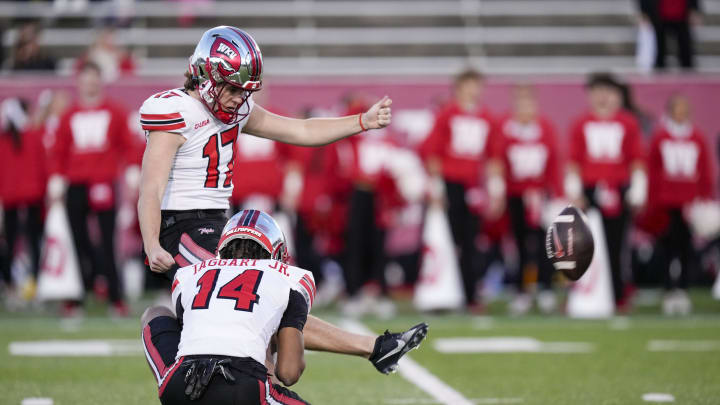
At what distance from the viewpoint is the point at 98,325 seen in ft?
30.0

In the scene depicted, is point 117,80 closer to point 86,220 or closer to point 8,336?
point 86,220

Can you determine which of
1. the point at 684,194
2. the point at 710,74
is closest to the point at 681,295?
the point at 684,194

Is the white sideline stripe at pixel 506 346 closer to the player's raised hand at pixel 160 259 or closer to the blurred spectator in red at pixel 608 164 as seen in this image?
the blurred spectator in red at pixel 608 164

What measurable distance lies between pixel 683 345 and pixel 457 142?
3.00 meters

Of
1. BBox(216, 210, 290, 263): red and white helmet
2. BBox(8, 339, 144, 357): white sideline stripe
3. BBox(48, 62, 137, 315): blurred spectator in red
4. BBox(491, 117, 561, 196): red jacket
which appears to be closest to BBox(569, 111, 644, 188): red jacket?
BBox(491, 117, 561, 196): red jacket

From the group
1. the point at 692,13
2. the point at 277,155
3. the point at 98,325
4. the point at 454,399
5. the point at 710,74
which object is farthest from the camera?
the point at 692,13

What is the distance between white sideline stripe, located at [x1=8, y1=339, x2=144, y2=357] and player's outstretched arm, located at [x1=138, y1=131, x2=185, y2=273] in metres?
3.03

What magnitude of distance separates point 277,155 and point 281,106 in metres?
1.58

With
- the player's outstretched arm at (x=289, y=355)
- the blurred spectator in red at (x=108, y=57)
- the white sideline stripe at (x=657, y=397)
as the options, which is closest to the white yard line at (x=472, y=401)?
the white sideline stripe at (x=657, y=397)

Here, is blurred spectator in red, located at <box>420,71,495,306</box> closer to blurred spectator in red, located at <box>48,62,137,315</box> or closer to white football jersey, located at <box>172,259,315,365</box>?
blurred spectator in red, located at <box>48,62,137,315</box>

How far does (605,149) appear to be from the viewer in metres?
9.89

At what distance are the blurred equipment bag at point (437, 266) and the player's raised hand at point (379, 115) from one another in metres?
5.05

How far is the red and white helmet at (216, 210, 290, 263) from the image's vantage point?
4.14m

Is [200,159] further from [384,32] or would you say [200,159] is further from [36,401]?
[384,32]
